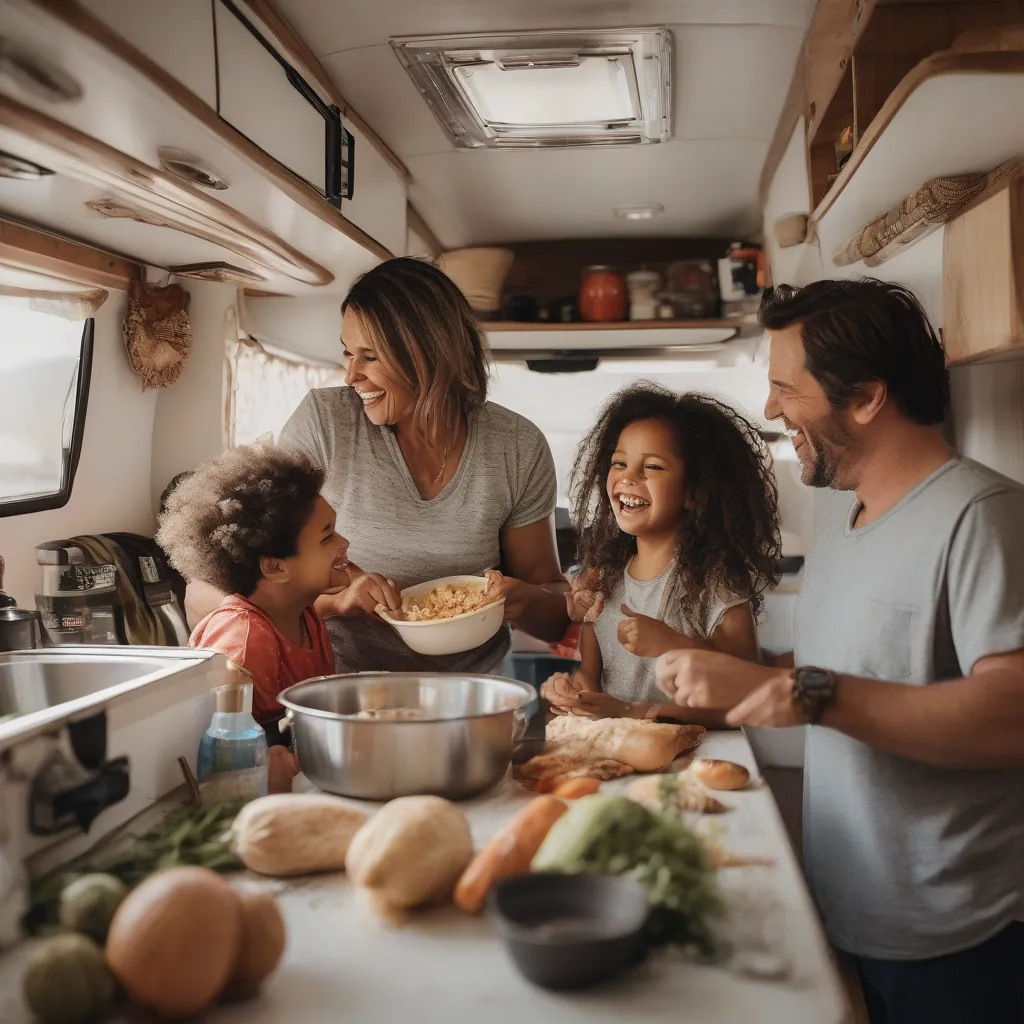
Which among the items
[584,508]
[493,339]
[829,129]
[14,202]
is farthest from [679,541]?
[493,339]

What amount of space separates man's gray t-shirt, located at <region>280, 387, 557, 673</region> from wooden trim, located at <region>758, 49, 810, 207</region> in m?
1.03

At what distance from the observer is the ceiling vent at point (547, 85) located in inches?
80.4

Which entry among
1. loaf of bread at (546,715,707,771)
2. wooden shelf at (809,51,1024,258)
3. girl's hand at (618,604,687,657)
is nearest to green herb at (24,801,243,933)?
loaf of bread at (546,715,707,771)

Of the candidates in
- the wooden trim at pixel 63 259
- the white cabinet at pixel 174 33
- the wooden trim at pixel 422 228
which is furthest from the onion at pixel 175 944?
the wooden trim at pixel 422 228

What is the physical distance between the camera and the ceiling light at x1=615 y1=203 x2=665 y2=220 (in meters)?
3.41

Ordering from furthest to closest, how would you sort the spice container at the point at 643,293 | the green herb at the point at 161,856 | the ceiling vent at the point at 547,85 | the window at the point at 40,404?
the spice container at the point at 643,293, the window at the point at 40,404, the ceiling vent at the point at 547,85, the green herb at the point at 161,856

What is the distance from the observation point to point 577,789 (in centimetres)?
115

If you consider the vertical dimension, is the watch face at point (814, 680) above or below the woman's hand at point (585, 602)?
below

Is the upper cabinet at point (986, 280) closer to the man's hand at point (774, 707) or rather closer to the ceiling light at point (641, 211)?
the man's hand at point (774, 707)

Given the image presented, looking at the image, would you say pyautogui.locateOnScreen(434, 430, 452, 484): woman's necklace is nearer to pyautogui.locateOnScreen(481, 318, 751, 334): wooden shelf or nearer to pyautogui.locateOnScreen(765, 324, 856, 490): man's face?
pyautogui.locateOnScreen(765, 324, 856, 490): man's face

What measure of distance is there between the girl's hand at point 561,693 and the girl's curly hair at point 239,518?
1.49 feet

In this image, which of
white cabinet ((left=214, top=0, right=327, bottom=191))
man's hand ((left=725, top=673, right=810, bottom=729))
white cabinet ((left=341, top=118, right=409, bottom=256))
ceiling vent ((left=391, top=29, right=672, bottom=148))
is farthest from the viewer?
white cabinet ((left=341, top=118, right=409, bottom=256))

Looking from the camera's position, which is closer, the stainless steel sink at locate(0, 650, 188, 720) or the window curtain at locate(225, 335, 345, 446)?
the stainless steel sink at locate(0, 650, 188, 720)

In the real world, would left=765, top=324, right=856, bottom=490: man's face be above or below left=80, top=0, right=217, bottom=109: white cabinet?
below
